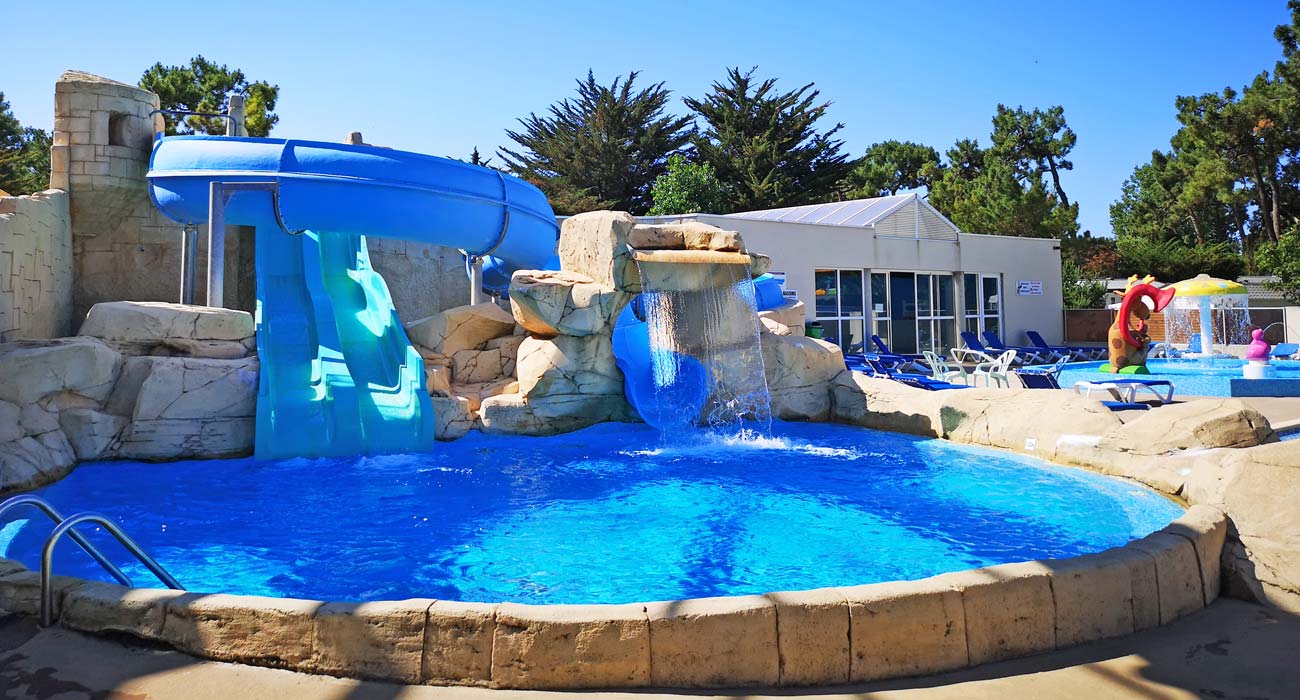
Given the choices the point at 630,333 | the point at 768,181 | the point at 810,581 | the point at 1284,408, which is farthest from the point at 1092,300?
the point at 810,581

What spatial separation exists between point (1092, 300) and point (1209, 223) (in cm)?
1218

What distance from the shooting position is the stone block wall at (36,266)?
8.67 metres

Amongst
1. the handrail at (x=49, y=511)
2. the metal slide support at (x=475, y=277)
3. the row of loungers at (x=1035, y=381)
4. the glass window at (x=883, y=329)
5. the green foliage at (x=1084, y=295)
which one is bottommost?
the handrail at (x=49, y=511)

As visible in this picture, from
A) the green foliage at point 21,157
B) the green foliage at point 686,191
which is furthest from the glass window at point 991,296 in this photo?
the green foliage at point 21,157

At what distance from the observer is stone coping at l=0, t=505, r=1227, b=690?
2.87 m

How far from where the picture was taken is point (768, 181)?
98.5ft

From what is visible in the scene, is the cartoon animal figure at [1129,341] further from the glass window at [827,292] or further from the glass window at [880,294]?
the glass window at [827,292]

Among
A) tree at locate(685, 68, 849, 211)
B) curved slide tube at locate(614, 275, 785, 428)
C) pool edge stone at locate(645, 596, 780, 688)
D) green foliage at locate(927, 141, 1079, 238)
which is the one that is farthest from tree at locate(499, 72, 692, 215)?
pool edge stone at locate(645, 596, 780, 688)

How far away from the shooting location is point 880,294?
1958 cm

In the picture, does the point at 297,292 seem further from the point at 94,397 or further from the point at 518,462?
the point at 518,462

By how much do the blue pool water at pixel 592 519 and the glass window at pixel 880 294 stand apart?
1105 centimetres

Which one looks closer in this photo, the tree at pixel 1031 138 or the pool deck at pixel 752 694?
the pool deck at pixel 752 694

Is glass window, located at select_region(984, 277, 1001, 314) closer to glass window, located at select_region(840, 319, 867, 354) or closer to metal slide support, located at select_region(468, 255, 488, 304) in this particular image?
glass window, located at select_region(840, 319, 867, 354)

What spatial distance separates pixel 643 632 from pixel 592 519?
3.22 meters
